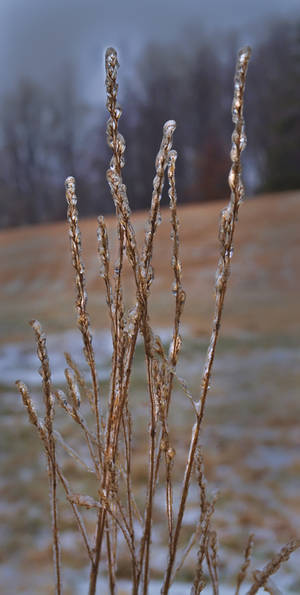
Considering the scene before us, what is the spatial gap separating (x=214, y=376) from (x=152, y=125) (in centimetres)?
1056

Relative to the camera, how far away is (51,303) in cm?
728

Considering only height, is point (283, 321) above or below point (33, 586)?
above

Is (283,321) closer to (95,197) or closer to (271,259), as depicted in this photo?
Answer: (271,259)

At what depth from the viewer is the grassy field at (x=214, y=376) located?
212 cm

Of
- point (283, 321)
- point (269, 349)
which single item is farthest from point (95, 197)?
point (269, 349)

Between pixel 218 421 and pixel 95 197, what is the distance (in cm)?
1103

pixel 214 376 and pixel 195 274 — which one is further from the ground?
pixel 195 274

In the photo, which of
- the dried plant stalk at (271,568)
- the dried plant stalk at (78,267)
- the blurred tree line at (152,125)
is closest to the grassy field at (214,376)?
the dried plant stalk at (271,568)

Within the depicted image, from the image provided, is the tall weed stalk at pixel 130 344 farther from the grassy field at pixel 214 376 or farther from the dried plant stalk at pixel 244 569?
the grassy field at pixel 214 376

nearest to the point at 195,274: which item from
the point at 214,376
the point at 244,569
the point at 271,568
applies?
the point at 214,376

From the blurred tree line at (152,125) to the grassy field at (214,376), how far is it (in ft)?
11.6

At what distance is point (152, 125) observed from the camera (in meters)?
13.5

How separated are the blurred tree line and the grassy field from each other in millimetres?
3539

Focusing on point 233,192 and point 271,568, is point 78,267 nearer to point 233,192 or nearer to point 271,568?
point 233,192
